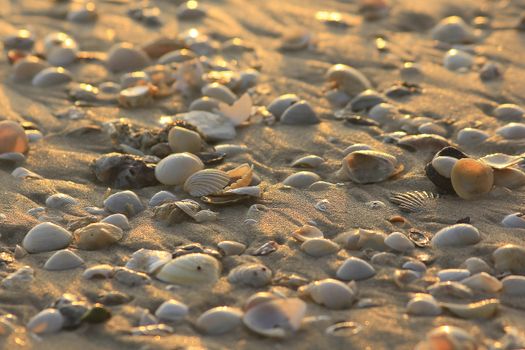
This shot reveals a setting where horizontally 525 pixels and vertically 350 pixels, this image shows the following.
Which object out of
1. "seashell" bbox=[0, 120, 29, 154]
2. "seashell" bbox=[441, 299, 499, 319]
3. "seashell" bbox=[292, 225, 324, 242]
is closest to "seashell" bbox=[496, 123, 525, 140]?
"seashell" bbox=[292, 225, 324, 242]

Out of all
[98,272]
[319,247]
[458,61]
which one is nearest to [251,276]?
[319,247]

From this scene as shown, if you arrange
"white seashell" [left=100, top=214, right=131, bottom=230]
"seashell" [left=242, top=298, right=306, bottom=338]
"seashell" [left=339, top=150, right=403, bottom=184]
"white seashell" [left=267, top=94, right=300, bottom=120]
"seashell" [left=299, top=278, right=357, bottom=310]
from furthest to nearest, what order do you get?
"white seashell" [left=267, top=94, right=300, bottom=120] < "seashell" [left=339, top=150, right=403, bottom=184] < "white seashell" [left=100, top=214, right=131, bottom=230] < "seashell" [left=299, top=278, right=357, bottom=310] < "seashell" [left=242, top=298, right=306, bottom=338]

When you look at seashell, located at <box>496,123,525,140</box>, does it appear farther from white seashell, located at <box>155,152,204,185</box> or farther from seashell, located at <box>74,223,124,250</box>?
seashell, located at <box>74,223,124,250</box>

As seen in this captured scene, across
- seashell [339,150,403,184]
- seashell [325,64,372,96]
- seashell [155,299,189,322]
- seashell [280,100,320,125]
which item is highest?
seashell [325,64,372,96]

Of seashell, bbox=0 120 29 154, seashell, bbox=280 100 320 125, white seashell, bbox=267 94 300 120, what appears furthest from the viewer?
white seashell, bbox=267 94 300 120


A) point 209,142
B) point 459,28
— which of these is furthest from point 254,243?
point 459,28

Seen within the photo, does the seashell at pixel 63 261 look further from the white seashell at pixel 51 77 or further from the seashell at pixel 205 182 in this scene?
the white seashell at pixel 51 77
